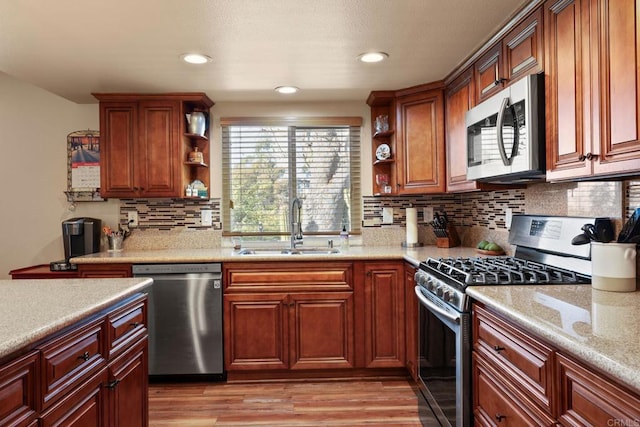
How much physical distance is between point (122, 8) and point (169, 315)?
1.87 meters

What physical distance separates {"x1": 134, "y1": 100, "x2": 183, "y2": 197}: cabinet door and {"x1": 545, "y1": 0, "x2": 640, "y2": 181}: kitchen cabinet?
2531 millimetres

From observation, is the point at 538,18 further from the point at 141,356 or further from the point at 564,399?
the point at 141,356

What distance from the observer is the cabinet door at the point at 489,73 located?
2.15 metres

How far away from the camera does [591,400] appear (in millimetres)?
969

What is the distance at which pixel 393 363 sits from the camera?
9.36 feet

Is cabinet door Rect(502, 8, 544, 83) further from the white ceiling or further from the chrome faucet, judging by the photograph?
the chrome faucet

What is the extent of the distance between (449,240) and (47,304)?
8.78ft

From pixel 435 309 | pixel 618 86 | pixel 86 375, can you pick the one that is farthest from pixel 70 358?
pixel 618 86

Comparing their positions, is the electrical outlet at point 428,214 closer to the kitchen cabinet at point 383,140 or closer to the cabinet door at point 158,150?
the kitchen cabinet at point 383,140

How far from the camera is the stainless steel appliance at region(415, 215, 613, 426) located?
172cm

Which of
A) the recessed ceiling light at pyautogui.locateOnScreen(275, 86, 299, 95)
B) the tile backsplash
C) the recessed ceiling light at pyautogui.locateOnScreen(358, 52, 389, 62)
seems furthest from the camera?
the tile backsplash

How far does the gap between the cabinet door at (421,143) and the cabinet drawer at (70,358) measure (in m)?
2.30

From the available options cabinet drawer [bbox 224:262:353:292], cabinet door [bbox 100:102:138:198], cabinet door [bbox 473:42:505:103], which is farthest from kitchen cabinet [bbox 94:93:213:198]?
cabinet door [bbox 473:42:505:103]

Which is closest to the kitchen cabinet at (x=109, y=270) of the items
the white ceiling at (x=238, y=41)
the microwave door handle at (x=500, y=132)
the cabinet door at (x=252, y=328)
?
the cabinet door at (x=252, y=328)
